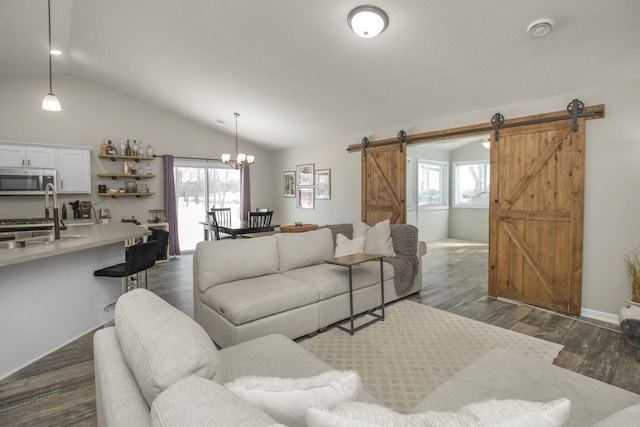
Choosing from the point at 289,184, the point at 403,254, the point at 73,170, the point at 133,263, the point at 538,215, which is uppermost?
the point at 73,170

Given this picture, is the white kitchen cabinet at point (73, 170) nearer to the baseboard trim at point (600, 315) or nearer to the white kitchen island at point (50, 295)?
the white kitchen island at point (50, 295)

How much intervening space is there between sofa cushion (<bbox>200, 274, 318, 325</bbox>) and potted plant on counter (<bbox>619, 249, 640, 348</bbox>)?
8.88ft

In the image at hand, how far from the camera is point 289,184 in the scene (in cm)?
799

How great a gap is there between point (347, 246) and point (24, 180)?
17.3ft

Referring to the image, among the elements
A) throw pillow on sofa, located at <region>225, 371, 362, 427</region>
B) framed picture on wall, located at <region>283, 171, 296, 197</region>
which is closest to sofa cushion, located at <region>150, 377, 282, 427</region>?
throw pillow on sofa, located at <region>225, 371, 362, 427</region>

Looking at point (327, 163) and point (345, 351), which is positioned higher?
point (327, 163)

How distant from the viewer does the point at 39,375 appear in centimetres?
236

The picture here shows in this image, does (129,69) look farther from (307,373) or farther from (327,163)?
(307,373)

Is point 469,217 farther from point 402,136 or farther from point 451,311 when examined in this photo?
point 451,311

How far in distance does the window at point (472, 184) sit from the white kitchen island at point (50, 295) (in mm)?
8057

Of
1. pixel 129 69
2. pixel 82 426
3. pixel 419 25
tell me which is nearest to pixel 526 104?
pixel 419 25

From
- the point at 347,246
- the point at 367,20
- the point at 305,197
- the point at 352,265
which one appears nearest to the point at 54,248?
the point at 352,265

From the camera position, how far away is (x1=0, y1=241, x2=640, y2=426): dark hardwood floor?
2.01 m

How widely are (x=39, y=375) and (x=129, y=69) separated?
465 cm
